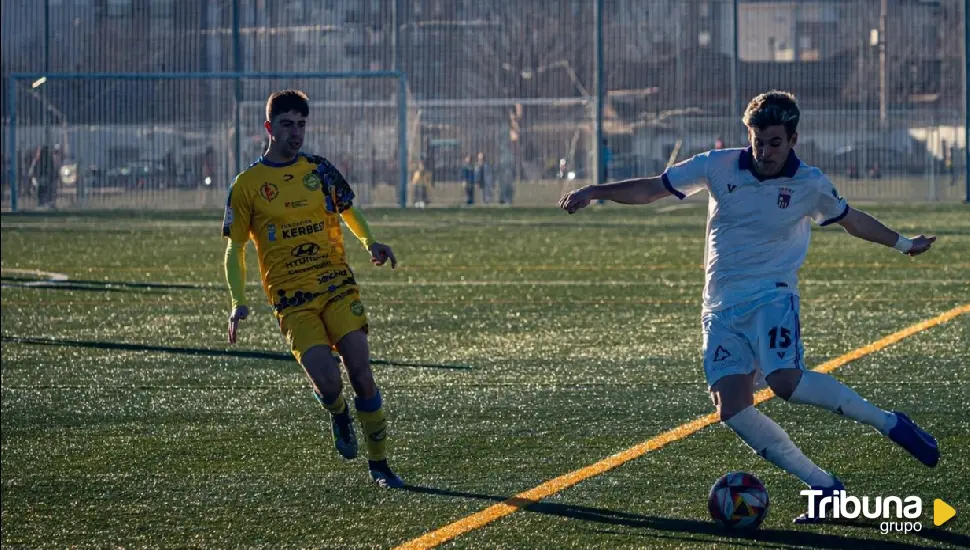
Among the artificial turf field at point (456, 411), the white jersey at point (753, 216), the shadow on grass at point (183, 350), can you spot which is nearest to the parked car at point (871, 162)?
the artificial turf field at point (456, 411)

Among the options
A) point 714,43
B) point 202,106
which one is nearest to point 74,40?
point 202,106

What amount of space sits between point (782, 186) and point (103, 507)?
3205 mm

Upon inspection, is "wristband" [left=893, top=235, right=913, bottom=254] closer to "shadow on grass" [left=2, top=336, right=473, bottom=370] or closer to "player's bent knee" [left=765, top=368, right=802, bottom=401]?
"player's bent knee" [left=765, top=368, right=802, bottom=401]

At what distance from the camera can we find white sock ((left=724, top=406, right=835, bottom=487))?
20.2 ft

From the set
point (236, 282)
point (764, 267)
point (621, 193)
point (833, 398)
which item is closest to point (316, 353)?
point (236, 282)

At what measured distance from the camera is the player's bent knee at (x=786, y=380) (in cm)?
616

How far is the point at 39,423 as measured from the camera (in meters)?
8.77

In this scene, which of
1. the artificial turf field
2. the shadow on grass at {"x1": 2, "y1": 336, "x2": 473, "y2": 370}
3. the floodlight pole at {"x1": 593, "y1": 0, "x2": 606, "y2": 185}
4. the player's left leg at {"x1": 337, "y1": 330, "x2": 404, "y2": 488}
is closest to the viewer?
the artificial turf field

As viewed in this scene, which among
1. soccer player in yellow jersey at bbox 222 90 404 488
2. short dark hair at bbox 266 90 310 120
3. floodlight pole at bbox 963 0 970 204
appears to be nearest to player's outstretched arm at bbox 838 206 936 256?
soccer player in yellow jersey at bbox 222 90 404 488

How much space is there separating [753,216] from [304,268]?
2.16 metres

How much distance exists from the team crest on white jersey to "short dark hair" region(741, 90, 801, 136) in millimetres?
261

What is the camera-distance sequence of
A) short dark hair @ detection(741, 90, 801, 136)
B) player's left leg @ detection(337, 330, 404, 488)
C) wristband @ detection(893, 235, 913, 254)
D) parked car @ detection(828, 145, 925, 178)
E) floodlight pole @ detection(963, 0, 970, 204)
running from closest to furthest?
short dark hair @ detection(741, 90, 801, 136), wristband @ detection(893, 235, 913, 254), player's left leg @ detection(337, 330, 404, 488), floodlight pole @ detection(963, 0, 970, 204), parked car @ detection(828, 145, 925, 178)

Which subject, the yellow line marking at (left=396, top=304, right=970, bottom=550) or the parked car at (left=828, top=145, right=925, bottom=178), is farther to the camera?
the parked car at (left=828, top=145, right=925, bottom=178)

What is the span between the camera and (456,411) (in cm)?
889
